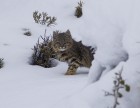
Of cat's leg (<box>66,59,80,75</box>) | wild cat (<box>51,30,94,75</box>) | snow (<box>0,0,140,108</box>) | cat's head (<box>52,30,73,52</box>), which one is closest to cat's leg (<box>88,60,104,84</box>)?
snow (<box>0,0,140,108</box>)

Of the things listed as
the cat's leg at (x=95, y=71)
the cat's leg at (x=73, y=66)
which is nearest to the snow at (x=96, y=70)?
the cat's leg at (x=95, y=71)

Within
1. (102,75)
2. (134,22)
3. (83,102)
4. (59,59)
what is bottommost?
(83,102)

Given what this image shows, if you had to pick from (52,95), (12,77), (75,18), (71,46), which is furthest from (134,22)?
(75,18)

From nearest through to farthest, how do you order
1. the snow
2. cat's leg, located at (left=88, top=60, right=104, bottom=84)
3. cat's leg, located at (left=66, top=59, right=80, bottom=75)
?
the snow < cat's leg, located at (left=88, top=60, right=104, bottom=84) < cat's leg, located at (left=66, top=59, right=80, bottom=75)

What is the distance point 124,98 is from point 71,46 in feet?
11.8

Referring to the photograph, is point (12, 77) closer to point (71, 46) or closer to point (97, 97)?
point (71, 46)

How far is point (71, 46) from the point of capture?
5609 millimetres

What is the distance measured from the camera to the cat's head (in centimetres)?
575

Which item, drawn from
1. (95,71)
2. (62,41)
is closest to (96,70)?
(95,71)

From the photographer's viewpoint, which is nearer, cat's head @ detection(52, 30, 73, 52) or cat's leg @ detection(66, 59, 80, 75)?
cat's leg @ detection(66, 59, 80, 75)

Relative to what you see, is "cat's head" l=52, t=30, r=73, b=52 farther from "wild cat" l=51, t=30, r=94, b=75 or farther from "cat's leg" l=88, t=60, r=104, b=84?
"cat's leg" l=88, t=60, r=104, b=84

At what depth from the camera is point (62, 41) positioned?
231 inches

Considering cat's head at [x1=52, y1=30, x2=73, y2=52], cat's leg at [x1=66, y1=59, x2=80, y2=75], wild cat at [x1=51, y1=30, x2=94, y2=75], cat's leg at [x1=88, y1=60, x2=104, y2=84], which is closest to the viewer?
cat's leg at [x1=88, y1=60, x2=104, y2=84]

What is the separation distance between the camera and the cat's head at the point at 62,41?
226 inches
